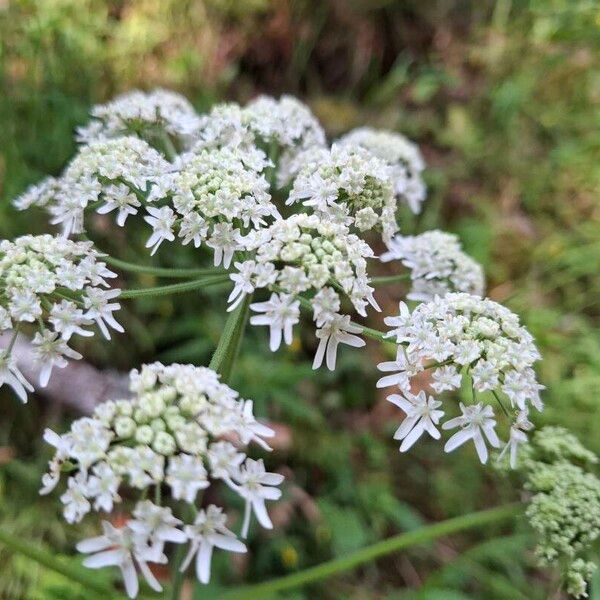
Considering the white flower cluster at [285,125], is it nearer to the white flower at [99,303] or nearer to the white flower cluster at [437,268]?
the white flower cluster at [437,268]

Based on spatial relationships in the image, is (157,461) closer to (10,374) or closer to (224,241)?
(10,374)

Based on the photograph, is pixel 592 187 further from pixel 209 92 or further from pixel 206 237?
pixel 206 237

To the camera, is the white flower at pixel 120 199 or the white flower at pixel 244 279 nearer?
the white flower at pixel 244 279

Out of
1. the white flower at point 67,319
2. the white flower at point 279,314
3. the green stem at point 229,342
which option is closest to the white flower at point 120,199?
the white flower at point 67,319

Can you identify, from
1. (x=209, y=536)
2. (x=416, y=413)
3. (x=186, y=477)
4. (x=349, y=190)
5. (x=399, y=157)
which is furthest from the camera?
(x=399, y=157)

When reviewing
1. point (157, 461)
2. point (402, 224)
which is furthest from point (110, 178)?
point (402, 224)

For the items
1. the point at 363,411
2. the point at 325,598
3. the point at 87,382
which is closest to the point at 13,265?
the point at 87,382

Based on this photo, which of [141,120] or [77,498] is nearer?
[77,498]

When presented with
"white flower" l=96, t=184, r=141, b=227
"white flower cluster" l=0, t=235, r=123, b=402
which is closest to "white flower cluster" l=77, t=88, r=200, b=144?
"white flower" l=96, t=184, r=141, b=227
